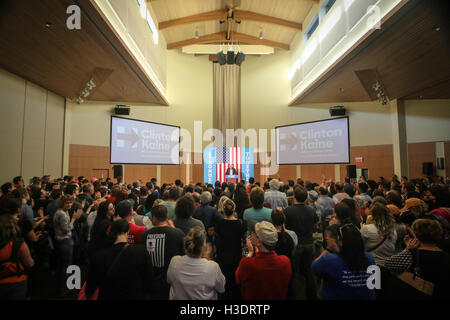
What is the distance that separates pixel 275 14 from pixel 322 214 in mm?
8703

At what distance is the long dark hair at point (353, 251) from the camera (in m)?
1.60

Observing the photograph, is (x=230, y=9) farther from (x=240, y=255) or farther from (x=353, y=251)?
(x=353, y=251)

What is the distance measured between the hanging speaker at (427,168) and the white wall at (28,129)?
12746 millimetres

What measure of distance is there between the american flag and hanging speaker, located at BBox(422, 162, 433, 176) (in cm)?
683

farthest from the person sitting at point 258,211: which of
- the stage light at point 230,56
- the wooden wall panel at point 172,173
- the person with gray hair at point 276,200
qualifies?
the wooden wall panel at point 172,173

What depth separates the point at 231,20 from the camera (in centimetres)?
981

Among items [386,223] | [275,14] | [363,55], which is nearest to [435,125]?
[363,55]

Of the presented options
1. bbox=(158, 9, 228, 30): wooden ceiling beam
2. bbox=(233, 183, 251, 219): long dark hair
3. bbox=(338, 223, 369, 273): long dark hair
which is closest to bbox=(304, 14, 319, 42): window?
bbox=(158, 9, 228, 30): wooden ceiling beam

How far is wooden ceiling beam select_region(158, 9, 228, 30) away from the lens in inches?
376

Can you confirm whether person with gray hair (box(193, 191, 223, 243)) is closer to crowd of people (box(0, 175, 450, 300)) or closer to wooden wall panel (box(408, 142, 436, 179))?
crowd of people (box(0, 175, 450, 300))

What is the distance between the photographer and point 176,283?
165 cm

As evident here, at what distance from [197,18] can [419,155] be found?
32.0 feet
